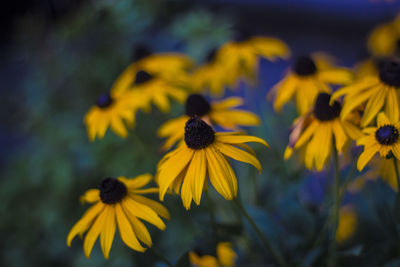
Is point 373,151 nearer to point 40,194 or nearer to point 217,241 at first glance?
point 217,241

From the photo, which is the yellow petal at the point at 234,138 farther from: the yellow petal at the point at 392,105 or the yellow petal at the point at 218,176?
the yellow petal at the point at 392,105

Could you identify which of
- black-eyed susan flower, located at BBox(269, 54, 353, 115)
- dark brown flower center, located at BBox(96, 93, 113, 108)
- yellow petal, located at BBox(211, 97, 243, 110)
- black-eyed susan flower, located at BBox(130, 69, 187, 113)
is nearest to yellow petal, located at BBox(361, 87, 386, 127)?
black-eyed susan flower, located at BBox(269, 54, 353, 115)

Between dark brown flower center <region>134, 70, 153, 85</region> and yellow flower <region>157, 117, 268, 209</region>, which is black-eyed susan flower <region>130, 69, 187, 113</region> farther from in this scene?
yellow flower <region>157, 117, 268, 209</region>

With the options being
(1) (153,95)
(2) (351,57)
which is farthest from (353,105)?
(2) (351,57)

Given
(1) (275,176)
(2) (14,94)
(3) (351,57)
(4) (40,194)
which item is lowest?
(3) (351,57)

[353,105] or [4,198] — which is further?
[4,198]

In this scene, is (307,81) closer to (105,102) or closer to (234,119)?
(234,119)

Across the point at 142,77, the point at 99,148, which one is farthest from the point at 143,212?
the point at 99,148
